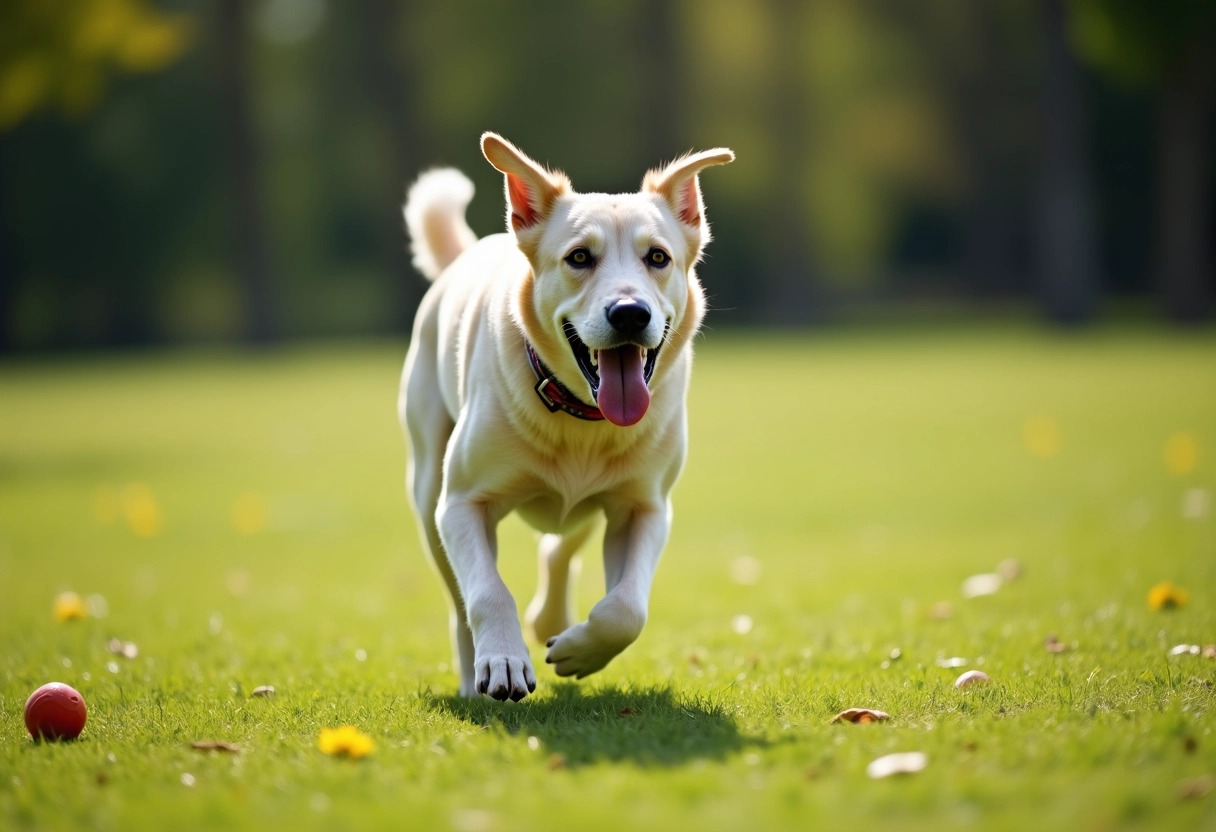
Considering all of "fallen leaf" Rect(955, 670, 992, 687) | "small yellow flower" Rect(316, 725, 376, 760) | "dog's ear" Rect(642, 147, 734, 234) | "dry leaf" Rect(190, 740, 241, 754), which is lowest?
"fallen leaf" Rect(955, 670, 992, 687)

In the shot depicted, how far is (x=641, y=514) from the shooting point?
17.1 ft

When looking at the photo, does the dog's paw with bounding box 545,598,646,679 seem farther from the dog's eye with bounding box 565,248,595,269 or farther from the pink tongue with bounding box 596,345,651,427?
the dog's eye with bounding box 565,248,595,269

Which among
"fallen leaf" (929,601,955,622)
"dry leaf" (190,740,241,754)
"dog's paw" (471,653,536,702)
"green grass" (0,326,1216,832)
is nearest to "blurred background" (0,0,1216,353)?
"green grass" (0,326,1216,832)

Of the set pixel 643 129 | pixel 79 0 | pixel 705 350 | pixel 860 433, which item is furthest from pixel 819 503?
pixel 643 129

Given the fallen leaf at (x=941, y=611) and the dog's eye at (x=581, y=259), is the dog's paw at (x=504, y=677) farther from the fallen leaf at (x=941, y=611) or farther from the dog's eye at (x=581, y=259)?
the fallen leaf at (x=941, y=611)

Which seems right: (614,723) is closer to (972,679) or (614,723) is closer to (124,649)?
(972,679)

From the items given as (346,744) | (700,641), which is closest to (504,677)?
(346,744)

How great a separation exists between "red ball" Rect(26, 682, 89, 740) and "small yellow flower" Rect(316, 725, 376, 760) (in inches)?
40.7

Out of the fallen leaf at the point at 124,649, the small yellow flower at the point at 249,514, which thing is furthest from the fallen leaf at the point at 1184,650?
the small yellow flower at the point at 249,514

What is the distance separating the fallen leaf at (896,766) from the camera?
11.5 ft

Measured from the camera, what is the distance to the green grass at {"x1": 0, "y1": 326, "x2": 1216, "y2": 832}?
11.2 ft

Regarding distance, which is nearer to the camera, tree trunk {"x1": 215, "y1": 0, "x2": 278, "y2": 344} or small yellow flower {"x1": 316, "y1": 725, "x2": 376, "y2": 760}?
small yellow flower {"x1": 316, "y1": 725, "x2": 376, "y2": 760}

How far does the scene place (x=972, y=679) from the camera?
4.81m

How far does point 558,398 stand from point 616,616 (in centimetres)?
86
